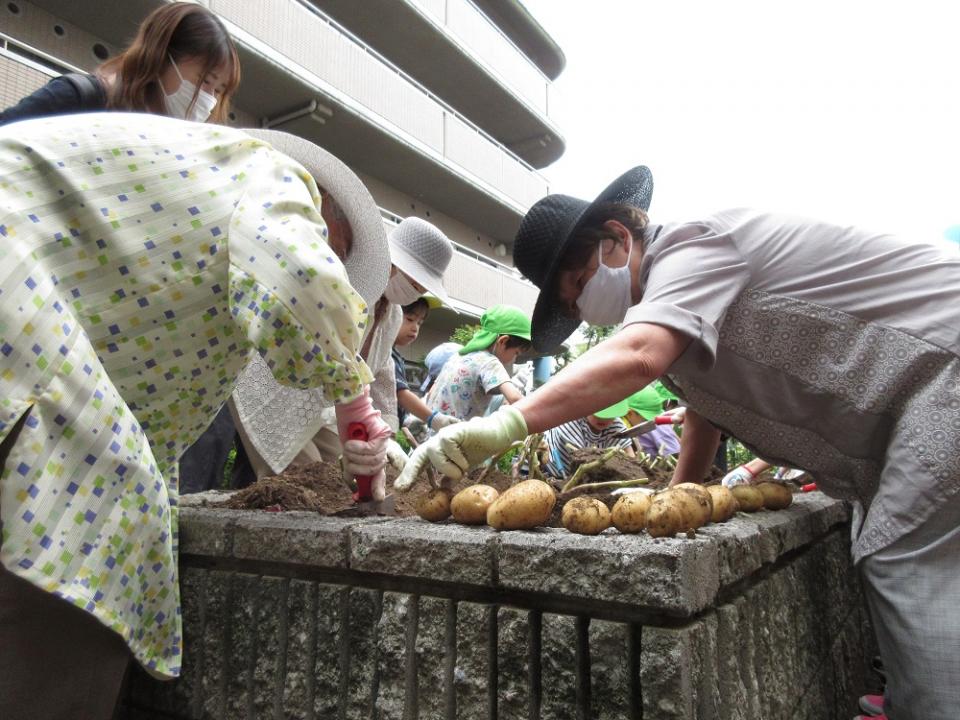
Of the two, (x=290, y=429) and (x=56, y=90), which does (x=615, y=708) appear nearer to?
(x=290, y=429)

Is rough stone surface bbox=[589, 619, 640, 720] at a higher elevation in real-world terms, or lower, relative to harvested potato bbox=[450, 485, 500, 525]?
higher

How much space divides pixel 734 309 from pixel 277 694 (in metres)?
1.57

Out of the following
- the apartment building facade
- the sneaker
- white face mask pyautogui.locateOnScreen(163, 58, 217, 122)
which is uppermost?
white face mask pyautogui.locateOnScreen(163, 58, 217, 122)

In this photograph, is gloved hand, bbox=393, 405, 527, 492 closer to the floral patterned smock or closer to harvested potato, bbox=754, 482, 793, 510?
the floral patterned smock

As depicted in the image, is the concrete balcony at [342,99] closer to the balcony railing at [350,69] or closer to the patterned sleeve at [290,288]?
the balcony railing at [350,69]

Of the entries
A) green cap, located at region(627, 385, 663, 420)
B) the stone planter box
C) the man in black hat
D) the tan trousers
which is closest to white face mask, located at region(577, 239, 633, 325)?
the man in black hat

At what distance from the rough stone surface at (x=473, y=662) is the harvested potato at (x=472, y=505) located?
0.25 meters

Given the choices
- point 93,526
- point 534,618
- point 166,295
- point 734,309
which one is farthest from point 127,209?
point 734,309

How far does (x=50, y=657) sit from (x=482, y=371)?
3.60 m

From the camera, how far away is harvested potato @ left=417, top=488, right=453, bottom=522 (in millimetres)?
1735

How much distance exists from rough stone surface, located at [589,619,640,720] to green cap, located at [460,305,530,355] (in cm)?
359

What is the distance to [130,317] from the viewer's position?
1.21 meters

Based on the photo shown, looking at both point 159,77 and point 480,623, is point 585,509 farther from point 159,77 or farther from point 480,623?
point 159,77

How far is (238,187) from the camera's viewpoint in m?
1.24
